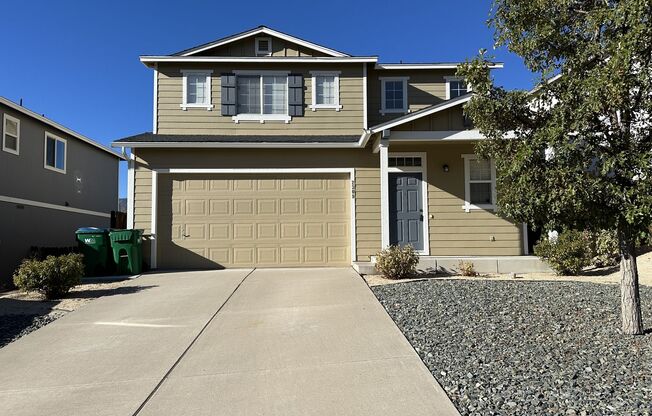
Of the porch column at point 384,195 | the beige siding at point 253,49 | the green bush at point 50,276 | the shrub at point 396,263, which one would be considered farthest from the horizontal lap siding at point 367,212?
the green bush at point 50,276

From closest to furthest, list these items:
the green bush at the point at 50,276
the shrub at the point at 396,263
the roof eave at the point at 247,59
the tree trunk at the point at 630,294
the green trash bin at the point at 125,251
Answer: the tree trunk at the point at 630,294 → the green bush at the point at 50,276 → the shrub at the point at 396,263 → the green trash bin at the point at 125,251 → the roof eave at the point at 247,59

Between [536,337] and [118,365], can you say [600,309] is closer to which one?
[536,337]

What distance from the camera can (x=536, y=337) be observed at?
5027 mm

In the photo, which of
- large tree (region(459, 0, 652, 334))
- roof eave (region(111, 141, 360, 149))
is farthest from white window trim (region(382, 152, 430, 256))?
large tree (region(459, 0, 652, 334))

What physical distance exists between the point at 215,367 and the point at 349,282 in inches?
177

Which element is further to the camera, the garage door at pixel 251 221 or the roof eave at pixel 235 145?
the garage door at pixel 251 221

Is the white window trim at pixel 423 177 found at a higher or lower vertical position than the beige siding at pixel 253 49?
lower

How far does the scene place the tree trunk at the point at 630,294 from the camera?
5.06 metres

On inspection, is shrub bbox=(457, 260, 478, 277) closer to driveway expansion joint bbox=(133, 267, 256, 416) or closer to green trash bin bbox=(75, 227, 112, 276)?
driveway expansion joint bbox=(133, 267, 256, 416)

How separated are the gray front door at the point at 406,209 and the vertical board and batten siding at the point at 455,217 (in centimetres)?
28

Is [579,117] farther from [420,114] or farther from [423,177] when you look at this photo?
[423,177]

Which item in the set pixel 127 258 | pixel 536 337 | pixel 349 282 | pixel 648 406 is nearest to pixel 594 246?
pixel 349 282

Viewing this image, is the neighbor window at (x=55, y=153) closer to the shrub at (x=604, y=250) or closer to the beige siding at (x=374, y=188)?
the beige siding at (x=374, y=188)

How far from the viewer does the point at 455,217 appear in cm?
1114
